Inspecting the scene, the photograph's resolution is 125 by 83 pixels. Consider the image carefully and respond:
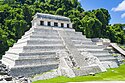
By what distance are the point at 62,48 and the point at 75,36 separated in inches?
255

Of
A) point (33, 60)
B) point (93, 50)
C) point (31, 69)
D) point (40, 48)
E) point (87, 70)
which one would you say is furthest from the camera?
point (93, 50)

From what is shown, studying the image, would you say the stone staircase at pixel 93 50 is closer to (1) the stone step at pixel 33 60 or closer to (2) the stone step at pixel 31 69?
(1) the stone step at pixel 33 60

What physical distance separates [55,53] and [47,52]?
149 cm

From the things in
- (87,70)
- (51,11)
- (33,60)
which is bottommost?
(87,70)

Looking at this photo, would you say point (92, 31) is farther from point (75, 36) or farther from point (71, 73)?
point (71, 73)

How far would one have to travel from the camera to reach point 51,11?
67.7m

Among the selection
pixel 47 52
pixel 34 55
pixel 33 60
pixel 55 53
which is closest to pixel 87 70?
pixel 55 53

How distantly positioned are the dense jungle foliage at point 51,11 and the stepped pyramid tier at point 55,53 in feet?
47.5

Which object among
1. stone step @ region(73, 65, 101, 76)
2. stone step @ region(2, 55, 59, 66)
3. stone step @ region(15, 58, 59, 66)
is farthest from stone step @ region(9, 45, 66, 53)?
stone step @ region(73, 65, 101, 76)

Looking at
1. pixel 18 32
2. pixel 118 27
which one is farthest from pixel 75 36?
pixel 118 27

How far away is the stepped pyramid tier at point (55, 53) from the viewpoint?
88.3 feet

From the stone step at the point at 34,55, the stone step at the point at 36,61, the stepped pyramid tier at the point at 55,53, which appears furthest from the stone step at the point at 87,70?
the stone step at the point at 34,55

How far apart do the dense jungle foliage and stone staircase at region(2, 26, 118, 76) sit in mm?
15516

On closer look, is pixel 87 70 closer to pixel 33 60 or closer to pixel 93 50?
pixel 33 60
